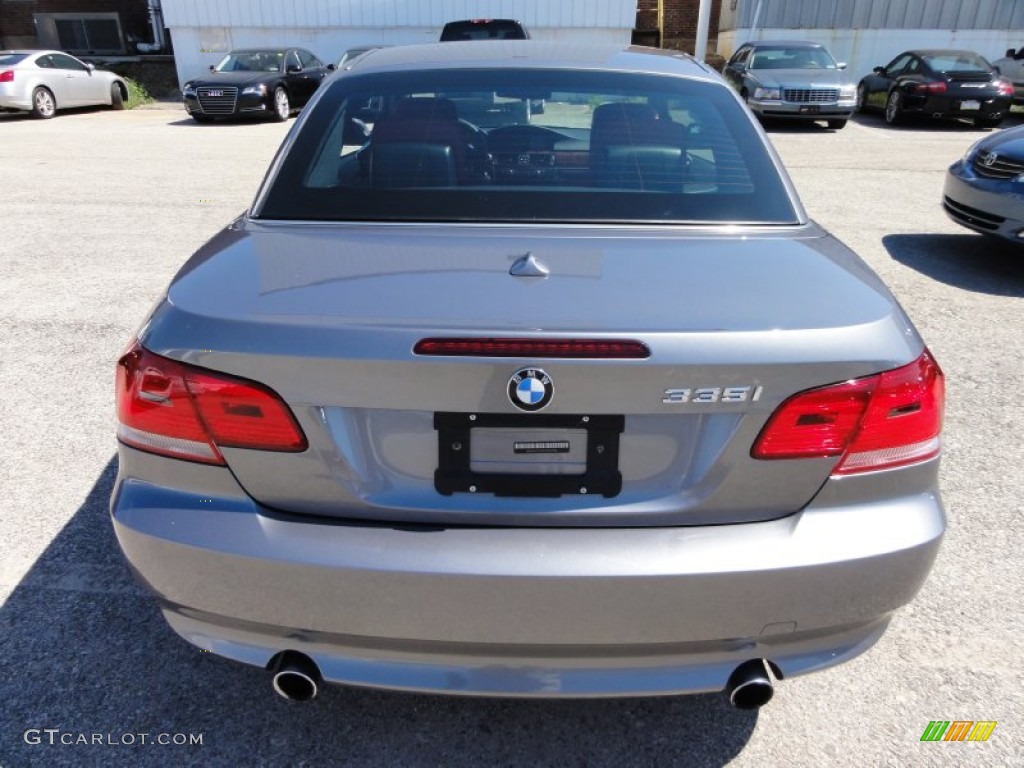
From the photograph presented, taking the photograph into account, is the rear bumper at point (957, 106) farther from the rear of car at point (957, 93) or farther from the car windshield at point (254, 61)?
the car windshield at point (254, 61)

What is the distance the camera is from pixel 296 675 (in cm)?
196

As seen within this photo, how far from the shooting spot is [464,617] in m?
1.84

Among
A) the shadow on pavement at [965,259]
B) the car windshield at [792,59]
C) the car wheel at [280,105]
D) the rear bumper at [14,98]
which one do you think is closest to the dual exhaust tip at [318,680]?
the shadow on pavement at [965,259]

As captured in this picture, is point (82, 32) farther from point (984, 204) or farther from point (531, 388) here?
point (531, 388)

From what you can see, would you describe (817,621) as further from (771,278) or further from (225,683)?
(225,683)

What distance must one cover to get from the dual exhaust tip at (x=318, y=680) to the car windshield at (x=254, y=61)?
18099mm

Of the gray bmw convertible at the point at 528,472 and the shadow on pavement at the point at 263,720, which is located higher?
the gray bmw convertible at the point at 528,472

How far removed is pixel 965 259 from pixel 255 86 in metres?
14.0

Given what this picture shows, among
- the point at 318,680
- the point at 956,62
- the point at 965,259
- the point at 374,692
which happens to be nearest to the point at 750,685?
the point at 318,680

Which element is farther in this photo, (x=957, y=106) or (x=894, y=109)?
(x=894, y=109)

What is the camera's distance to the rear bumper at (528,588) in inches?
71.5

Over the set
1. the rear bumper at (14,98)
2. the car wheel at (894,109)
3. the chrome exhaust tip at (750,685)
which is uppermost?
the chrome exhaust tip at (750,685)

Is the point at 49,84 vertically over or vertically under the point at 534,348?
under

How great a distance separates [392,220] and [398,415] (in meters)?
0.85
